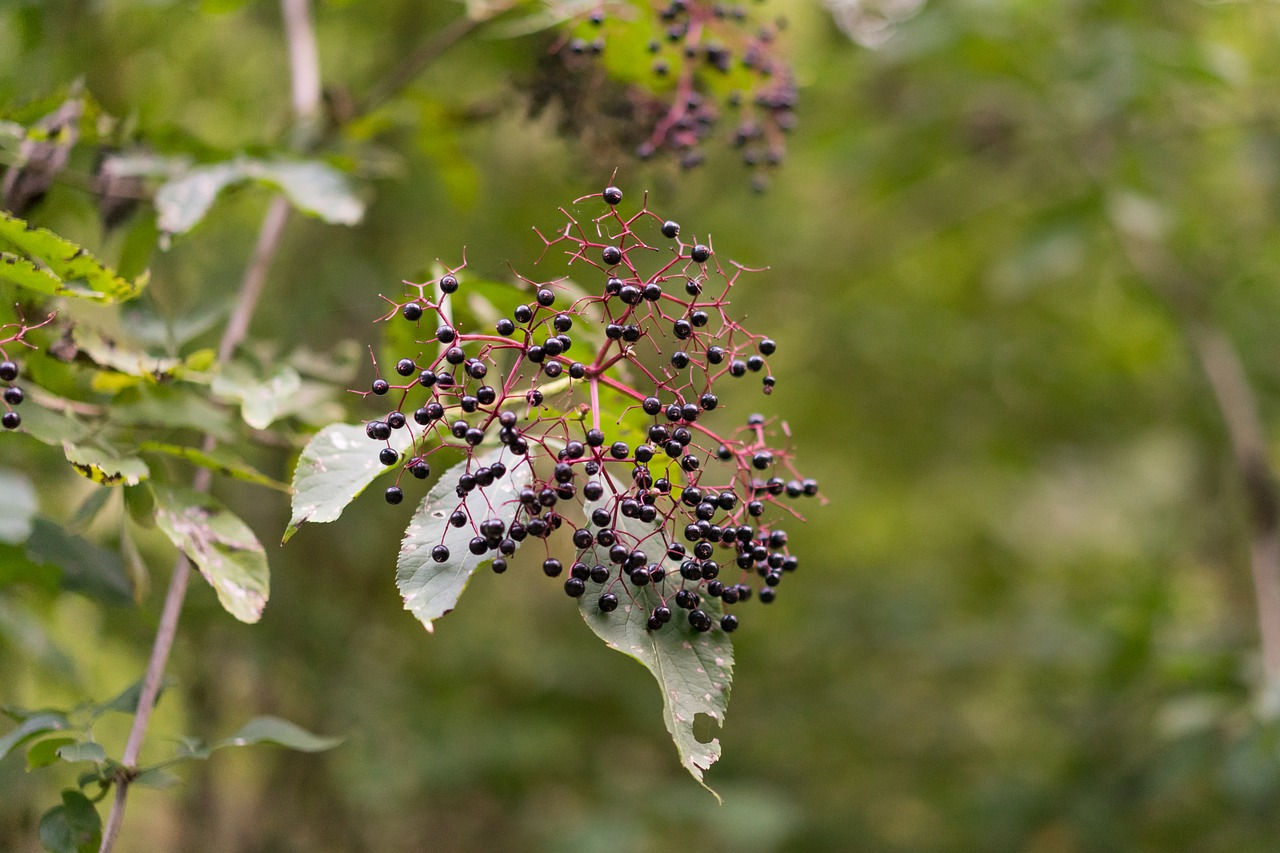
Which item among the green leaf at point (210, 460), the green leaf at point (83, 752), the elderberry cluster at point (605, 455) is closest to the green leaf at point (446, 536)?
the elderberry cluster at point (605, 455)

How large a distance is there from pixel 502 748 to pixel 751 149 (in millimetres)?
2301

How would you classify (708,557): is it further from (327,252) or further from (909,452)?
(909,452)

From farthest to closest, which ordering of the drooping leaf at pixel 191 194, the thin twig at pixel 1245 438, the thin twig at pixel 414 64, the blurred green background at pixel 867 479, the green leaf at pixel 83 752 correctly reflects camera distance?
the blurred green background at pixel 867 479 → the thin twig at pixel 1245 438 → the thin twig at pixel 414 64 → the drooping leaf at pixel 191 194 → the green leaf at pixel 83 752

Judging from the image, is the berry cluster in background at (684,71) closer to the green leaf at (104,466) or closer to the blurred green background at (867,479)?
the blurred green background at (867,479)

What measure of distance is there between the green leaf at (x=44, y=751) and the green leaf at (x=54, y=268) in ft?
2.12

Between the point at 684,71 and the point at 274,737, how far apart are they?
1.53m

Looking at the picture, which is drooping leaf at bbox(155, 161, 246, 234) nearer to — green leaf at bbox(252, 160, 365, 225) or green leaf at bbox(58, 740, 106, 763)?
green leaf at bbox(252, 160, 365, 225)

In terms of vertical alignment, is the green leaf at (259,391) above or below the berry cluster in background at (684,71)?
below

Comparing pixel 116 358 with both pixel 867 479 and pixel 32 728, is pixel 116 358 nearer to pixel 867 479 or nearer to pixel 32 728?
pixel 32 728

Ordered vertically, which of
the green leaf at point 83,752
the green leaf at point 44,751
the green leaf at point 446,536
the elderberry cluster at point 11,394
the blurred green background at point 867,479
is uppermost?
the elderberry cluster at point 11,394

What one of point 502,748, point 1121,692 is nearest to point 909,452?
point 1121,692

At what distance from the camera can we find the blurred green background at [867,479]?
330cm

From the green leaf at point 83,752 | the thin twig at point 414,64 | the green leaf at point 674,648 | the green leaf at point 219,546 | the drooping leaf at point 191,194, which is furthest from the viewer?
the thin twig at point 414,64

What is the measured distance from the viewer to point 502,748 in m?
3.65
